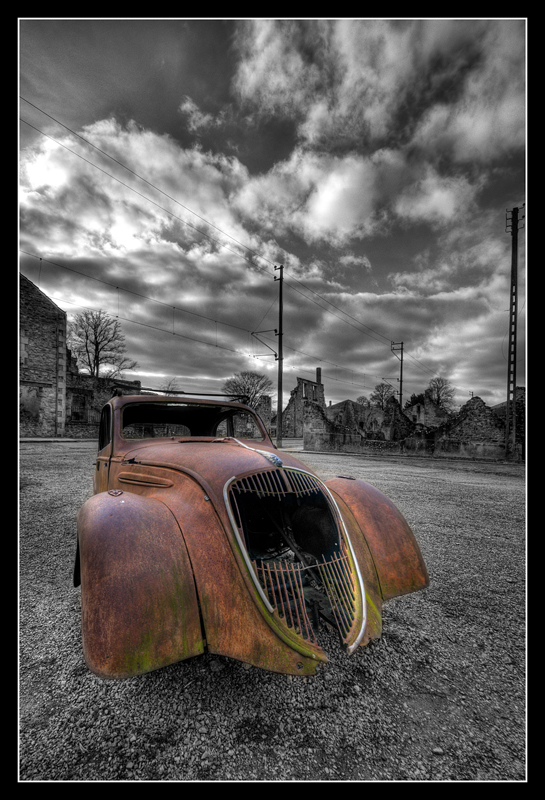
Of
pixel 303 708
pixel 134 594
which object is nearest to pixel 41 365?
pixel 134 594

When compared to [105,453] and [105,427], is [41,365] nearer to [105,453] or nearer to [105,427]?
[105,427]

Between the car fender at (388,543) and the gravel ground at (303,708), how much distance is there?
0.41 meters

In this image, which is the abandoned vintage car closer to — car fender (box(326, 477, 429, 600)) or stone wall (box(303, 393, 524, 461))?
car fender (box(326, 477, 429, 600))

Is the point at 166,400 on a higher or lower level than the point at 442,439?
higher

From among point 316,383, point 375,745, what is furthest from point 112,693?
point 316,383

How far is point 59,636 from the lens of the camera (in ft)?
7.70

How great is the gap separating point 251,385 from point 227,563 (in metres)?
43.2

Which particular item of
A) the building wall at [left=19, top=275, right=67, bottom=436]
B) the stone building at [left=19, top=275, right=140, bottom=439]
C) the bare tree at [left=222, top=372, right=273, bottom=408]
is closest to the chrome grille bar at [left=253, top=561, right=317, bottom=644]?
the stone building at [left=19, top=275, right=140, bottom=439]

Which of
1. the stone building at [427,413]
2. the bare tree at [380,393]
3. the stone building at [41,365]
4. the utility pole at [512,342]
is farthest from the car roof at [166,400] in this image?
the bare tree at [380,393]

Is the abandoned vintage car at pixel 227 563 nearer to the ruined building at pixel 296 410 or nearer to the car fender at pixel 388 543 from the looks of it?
the car fender at pixel 388 543

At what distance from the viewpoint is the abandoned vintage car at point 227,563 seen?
61.8 inches

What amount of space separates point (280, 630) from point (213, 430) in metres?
2.76

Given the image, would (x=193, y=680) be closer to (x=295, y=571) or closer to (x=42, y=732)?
(x=42, y=732)

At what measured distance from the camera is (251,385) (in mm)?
44781
